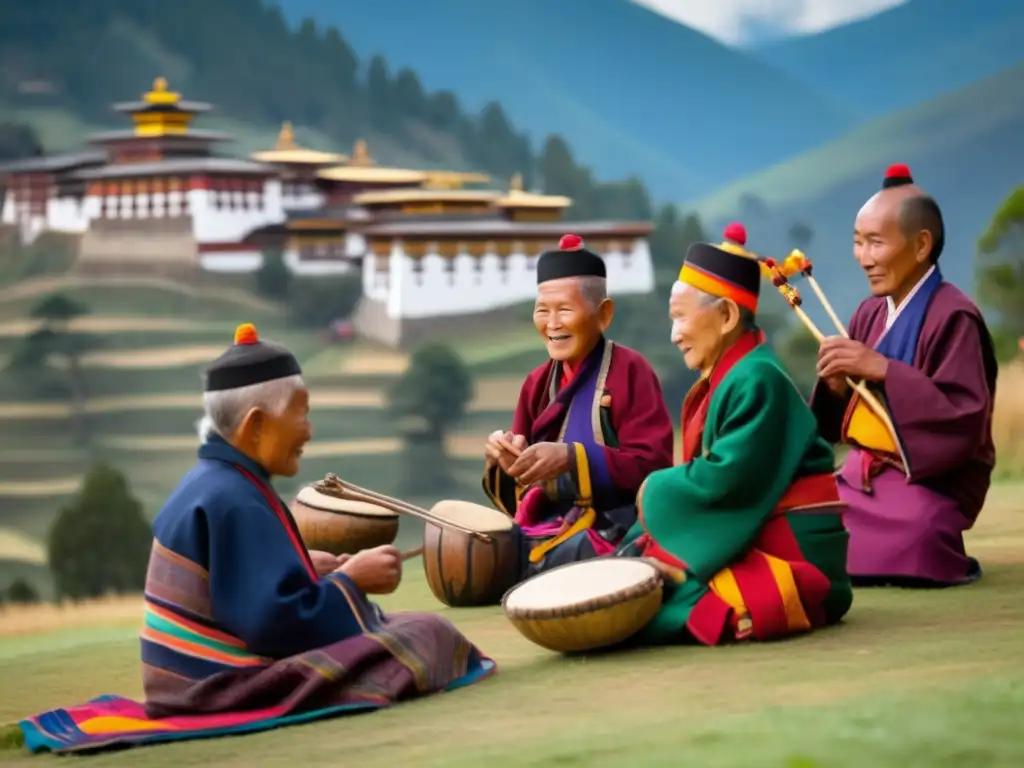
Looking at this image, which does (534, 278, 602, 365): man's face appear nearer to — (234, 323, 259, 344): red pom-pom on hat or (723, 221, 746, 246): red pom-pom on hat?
(723, 221, 746, 246): red pom-pom on hat

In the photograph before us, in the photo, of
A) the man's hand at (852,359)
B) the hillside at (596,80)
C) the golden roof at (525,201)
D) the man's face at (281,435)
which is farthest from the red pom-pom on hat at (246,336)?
the hillside at (596,80)

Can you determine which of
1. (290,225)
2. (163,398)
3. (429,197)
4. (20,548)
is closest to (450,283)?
(429,197)

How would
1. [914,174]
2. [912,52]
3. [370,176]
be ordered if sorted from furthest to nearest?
[912,52] → [914,174] → [370,176]

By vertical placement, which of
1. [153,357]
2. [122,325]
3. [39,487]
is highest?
[122,325]

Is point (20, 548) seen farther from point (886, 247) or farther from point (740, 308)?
point (740, 308)

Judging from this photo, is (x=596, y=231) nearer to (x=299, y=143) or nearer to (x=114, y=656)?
(x=299, y=143)

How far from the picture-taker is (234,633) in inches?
147

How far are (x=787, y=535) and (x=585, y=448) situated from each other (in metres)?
0.96

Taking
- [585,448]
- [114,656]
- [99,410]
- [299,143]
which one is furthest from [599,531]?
[299,143]

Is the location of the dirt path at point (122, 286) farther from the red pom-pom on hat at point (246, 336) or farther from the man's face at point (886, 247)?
the red pom-pom on hat at point (246, 336)

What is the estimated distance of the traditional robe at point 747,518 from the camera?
4.29 meters

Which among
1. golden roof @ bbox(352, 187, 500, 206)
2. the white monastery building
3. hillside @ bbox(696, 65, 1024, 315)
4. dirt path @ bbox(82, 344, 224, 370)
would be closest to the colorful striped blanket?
dirt path @ bbox(82, 344, 224, 370)

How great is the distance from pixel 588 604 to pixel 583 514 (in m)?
1.22

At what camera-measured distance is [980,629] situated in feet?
14.4
